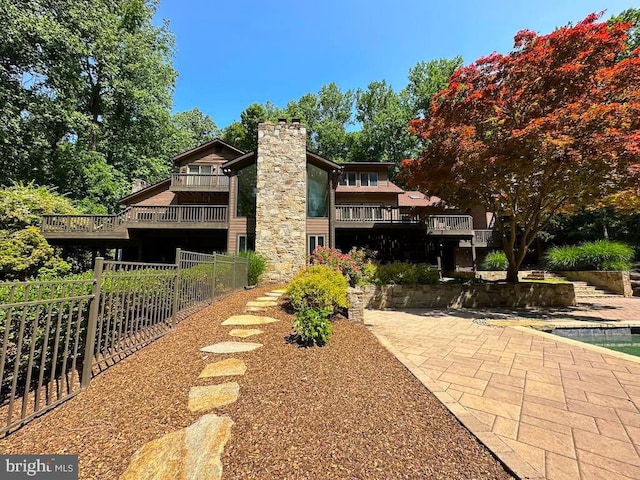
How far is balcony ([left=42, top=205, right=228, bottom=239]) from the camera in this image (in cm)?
1287

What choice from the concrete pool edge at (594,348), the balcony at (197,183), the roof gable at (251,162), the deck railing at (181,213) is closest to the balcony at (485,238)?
the roof gable at (251,162)

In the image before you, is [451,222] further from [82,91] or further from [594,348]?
[82,91]

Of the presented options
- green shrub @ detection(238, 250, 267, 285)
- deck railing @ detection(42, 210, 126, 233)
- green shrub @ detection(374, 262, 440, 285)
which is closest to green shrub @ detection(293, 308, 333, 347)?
green shrub @ detection(374, 262, 440, 285)

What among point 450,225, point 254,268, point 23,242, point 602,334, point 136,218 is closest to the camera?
point 602,334

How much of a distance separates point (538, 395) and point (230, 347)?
3.54m

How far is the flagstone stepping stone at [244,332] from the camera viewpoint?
425cm

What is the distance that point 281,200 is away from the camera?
12719 millimetres

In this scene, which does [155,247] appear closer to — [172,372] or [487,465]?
[172,372]

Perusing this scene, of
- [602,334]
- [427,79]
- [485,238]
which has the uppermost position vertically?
[427,79]

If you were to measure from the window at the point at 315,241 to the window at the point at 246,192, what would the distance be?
303 centimetres

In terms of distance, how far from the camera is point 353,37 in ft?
42.4

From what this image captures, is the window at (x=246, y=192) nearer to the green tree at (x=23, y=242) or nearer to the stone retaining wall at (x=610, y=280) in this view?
the green tree at (x=23, y=242)

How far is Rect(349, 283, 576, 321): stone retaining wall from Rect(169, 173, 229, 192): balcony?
11.7 meters

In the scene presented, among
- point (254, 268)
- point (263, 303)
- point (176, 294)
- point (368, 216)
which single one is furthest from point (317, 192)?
point (176, 294)
